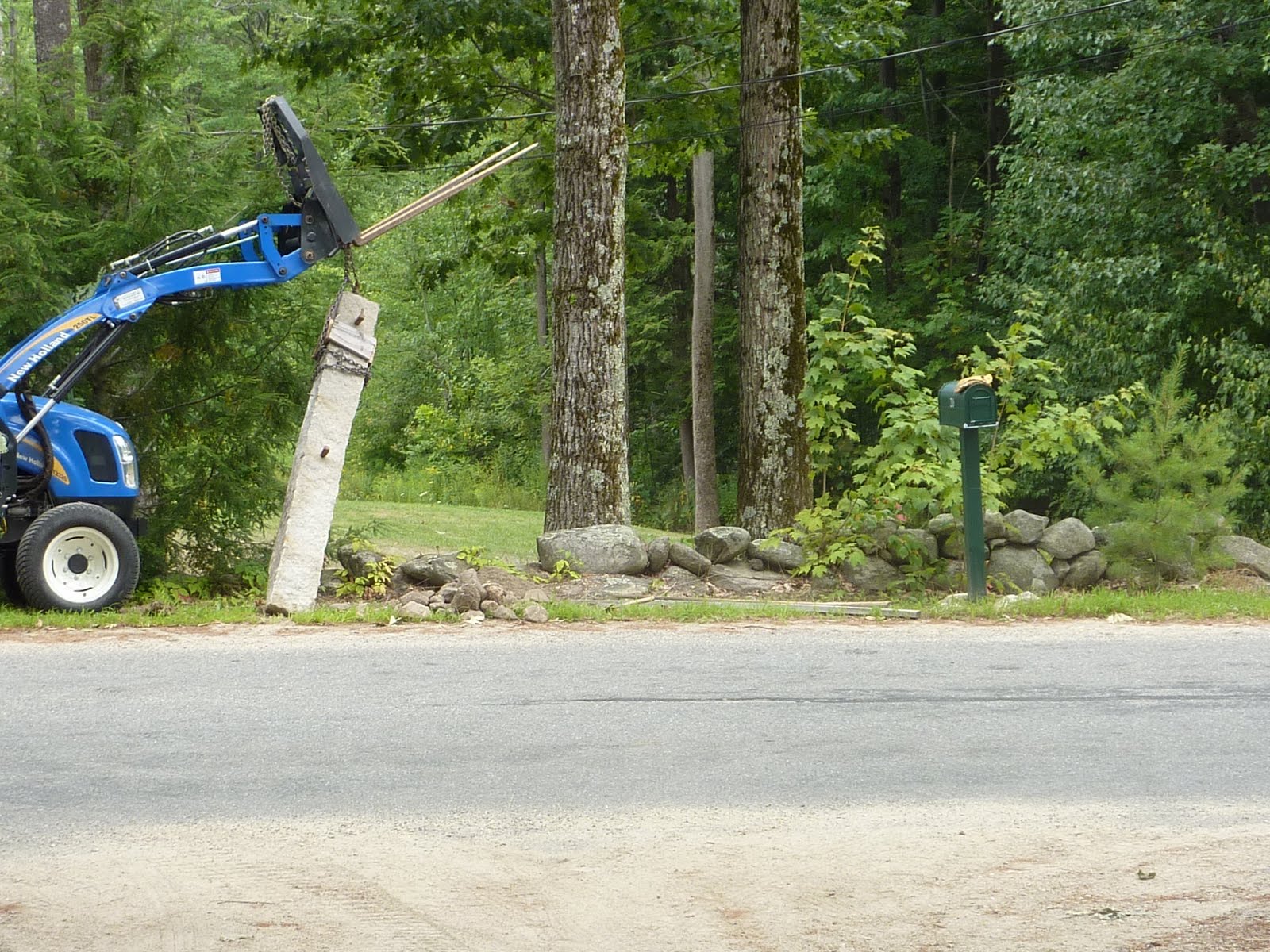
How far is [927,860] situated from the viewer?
5.02 meters

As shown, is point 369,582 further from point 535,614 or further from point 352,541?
point 535,614

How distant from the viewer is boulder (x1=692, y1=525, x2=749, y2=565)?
1142 cm

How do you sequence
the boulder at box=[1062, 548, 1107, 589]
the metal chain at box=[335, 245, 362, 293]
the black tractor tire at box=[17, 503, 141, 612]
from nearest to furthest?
the black tractor tire at box=[17, 503, 141, 612] → the boulder at box=[1062, 548, 1107, 589] → the metal chain at box=[335, 245, 362, 293]

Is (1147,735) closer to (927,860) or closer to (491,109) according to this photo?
(927,860)

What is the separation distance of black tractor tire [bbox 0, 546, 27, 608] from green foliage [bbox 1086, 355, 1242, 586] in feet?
26.6

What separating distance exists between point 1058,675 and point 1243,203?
15.6m

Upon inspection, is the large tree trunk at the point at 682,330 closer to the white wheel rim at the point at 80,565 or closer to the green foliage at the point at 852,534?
the green foliage at the point at 852,534

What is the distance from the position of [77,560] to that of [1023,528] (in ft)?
22.9

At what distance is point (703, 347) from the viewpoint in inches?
1071

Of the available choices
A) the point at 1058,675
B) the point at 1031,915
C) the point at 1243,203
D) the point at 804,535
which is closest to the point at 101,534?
the point at 804,535

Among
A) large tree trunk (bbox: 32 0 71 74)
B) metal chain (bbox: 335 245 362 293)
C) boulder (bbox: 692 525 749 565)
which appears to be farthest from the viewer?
large tree trunk (bbox: 32 0 71 74)

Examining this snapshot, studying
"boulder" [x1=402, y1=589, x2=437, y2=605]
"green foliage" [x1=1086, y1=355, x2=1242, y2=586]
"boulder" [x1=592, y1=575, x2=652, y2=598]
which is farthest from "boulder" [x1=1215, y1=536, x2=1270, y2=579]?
"boulder" [x1=402, y1=589, x2=437, y2=605]

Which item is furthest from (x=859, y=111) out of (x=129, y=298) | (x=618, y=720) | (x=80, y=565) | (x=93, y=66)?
(x=618, y=720)

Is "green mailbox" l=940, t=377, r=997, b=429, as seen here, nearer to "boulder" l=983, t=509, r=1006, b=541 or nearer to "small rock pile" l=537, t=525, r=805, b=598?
"boulder" l=983, t=509, r=1006, b=541
